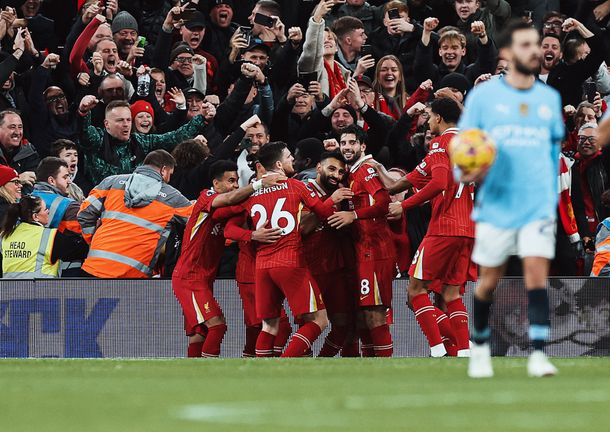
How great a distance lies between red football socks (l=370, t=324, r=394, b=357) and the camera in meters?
12.8

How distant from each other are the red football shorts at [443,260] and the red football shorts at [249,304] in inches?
74.0

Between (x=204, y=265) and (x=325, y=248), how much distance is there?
4.04ft

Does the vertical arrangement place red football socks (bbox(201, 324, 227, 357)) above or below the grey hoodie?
below

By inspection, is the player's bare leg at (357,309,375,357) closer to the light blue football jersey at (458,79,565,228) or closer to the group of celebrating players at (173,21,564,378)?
the group of celebrating players at (173,21,564,378)

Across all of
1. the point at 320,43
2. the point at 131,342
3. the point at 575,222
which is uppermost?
the point at 320,43

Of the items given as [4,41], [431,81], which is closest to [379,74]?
[431,81]

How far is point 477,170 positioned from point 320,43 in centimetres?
868

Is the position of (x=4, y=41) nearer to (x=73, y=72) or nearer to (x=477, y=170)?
(x=73, y=72)

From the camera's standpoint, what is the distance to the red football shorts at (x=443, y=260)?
12102mm

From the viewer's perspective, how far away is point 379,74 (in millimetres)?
16297

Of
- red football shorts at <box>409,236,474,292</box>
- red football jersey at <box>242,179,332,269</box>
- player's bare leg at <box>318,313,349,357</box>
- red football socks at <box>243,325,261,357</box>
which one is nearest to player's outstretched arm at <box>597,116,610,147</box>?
red football shorts at <box>409,236,474,292</box>

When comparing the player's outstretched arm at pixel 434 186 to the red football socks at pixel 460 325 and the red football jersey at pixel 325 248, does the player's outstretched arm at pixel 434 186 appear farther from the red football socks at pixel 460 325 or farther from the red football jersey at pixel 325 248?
the red football jersey at pixel 325 248

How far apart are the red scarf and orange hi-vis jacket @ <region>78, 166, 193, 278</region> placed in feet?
11.4

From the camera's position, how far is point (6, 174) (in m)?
14.3
